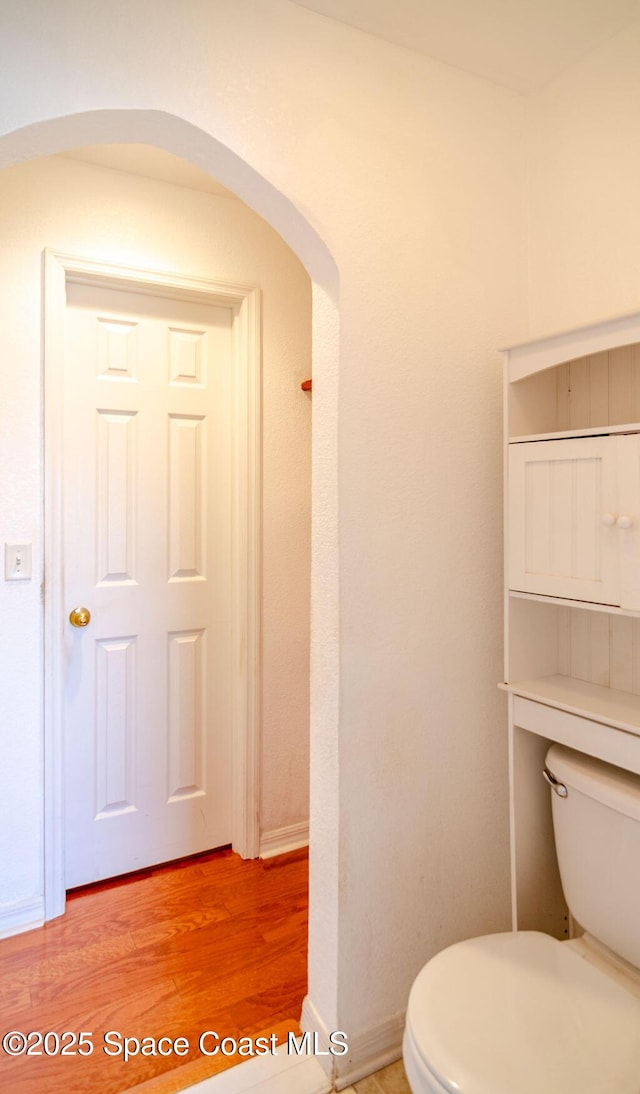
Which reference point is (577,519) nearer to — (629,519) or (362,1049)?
(629,519)

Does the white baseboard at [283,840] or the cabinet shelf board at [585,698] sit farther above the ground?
the cabinet shelf board at [585,698]

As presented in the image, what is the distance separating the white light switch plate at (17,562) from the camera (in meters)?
1.85

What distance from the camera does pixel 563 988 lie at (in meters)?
1.10

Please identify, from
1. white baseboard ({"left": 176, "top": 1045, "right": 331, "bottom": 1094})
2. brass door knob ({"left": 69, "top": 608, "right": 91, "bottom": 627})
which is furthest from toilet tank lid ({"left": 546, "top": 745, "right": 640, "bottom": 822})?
brass door knob ({"left": 69, "top": 608, "right": 91, "bottom": 627})

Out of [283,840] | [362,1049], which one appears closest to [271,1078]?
[362,1049]

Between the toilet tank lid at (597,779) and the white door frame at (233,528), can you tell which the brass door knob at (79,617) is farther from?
the toilet tank lid at (597,779)

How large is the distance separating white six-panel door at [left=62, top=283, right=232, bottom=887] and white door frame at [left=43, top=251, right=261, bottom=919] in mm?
52

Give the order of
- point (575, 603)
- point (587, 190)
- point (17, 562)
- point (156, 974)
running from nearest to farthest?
point (575, 603) < point (587, 190) < point (156, 974) < point (17, 562)

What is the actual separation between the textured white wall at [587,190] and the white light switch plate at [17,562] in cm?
161

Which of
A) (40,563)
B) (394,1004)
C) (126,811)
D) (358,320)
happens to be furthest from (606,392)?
(126,811)

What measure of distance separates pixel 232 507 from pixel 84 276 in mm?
890

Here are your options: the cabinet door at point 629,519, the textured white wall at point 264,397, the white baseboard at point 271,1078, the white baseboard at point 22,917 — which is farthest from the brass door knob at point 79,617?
the cabinet door at point 629,519

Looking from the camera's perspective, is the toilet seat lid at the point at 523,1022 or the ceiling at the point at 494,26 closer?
the toilet seat lid at the point at 523,1022

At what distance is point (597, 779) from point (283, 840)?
1.43 m
